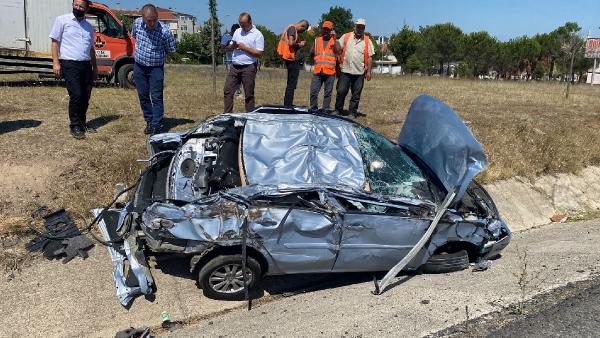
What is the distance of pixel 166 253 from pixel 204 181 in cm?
75

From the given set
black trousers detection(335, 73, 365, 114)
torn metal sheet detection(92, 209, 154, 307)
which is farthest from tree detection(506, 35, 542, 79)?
torn metal sheet detection(92, 209, 154, 307)

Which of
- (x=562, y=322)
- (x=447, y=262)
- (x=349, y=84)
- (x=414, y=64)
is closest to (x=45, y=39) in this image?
(x=349, y=84)

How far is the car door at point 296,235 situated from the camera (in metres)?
4.16

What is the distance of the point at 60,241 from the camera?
17.4 feet

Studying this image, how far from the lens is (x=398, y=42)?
57625mm

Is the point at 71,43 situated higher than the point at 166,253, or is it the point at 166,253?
the point at 71,43

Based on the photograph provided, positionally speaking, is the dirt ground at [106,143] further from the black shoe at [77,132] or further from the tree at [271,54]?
the tree at [271,54]

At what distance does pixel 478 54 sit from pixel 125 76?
47026mm

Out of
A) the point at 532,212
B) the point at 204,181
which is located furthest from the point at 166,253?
the point at 532,212

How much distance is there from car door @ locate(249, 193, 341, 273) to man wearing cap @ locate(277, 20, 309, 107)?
5222 mm

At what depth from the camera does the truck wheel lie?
44.8ft

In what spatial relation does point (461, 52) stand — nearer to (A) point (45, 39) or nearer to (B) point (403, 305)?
(A) point (45, 39)

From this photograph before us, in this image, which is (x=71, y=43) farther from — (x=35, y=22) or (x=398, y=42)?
(x=398, y=42)

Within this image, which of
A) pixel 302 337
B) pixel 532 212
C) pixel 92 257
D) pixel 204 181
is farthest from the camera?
pixel 532 212
